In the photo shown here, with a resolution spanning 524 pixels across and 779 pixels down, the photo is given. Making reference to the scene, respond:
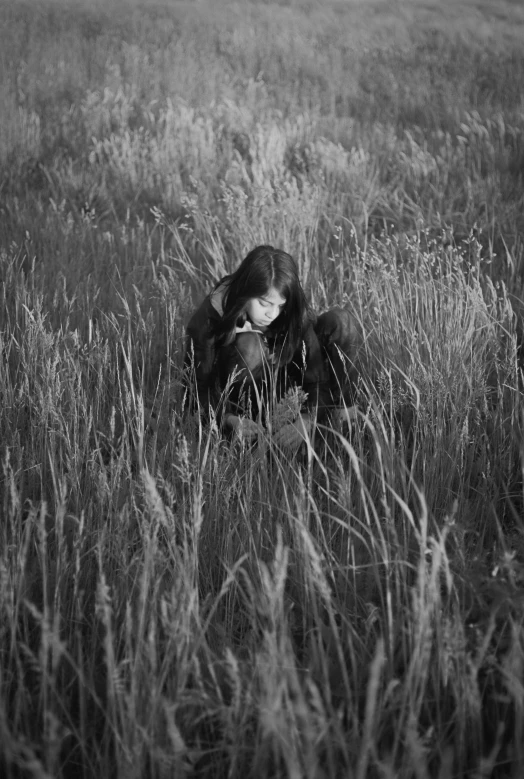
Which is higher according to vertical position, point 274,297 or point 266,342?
point 274,297

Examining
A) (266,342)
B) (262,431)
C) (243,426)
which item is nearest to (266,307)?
(266,342)

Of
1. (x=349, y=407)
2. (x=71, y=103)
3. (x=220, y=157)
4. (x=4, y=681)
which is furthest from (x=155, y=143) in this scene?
(x=4, y=681)

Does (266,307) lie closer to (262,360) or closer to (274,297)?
(274,297)

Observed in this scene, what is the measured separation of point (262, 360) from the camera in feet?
7.57

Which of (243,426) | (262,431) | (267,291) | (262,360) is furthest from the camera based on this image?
(262,360)

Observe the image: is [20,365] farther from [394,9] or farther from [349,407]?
[394,9]

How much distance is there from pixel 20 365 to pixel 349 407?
105 centimetres

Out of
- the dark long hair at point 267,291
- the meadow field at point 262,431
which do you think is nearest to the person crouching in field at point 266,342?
the dark long hair at point 267,291

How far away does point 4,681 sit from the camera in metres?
1.21

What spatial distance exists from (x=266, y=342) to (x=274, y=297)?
0.22 meters

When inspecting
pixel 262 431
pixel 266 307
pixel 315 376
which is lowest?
pixel 315 376

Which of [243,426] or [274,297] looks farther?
[274,297]

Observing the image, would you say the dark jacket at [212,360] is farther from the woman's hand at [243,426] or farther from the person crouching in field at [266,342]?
the woman's hand at [243,426]

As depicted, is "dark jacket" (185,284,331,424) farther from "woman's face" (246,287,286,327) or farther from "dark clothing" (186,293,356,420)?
"woman's face" (246,287,286,327)
